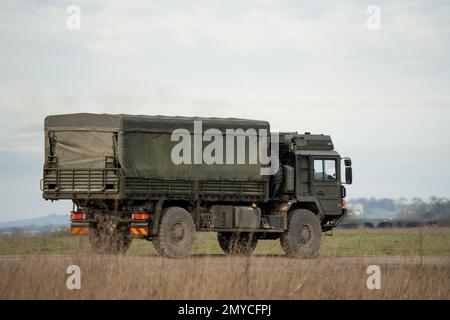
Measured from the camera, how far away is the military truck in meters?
26.4

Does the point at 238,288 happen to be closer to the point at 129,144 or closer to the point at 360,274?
the point at 360,274

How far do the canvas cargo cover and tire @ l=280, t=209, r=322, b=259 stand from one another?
3.09 m

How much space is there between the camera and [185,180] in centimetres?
2739

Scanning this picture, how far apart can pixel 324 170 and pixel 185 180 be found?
4.98m

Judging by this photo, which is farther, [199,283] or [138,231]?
[138,231]

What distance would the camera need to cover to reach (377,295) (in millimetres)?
17219

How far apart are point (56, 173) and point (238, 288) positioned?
11.1 meters

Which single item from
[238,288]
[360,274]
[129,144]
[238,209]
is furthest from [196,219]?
[238,288]
